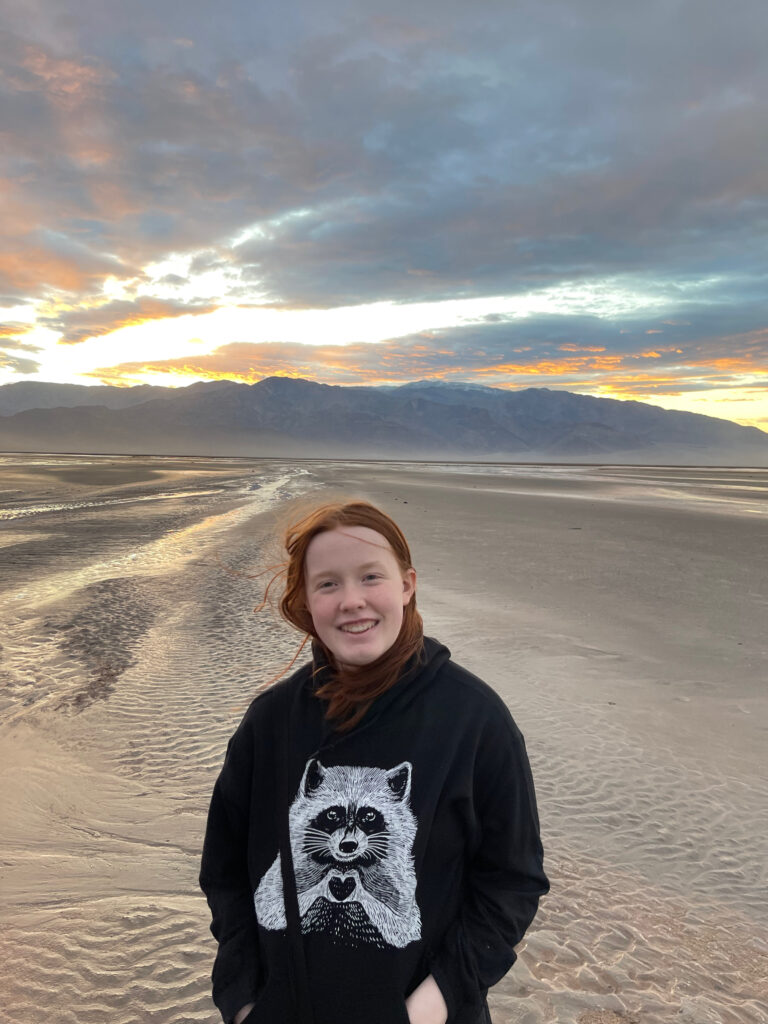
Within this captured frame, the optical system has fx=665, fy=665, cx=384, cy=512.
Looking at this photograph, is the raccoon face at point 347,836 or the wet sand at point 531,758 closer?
the raccoon face at point 347,836

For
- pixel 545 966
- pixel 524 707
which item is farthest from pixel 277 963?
pixel 524 707

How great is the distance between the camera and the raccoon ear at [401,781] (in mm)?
1431

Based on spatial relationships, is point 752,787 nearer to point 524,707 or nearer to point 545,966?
point 524,707

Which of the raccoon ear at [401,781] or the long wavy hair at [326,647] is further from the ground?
the long wavy hair at [326,647]

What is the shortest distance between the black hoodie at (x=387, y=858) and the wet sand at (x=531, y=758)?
1.21 meters

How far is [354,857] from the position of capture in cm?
143

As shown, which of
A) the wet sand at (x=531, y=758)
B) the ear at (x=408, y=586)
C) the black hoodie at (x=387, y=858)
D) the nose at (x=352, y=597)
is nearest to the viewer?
the black hoodie at (x=387, y=858)

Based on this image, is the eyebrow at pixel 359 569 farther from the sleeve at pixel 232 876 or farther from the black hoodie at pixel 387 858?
the sleeve at pixel 232 876

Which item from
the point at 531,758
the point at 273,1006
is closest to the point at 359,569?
the point at 273,1006

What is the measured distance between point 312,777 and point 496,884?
480mm

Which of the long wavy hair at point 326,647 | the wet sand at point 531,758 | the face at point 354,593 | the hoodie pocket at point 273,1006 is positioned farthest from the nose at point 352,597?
the wet sand at point 531,758

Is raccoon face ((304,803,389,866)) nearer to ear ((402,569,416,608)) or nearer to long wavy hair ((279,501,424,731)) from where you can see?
long wavy hair ((279,501,424,731))

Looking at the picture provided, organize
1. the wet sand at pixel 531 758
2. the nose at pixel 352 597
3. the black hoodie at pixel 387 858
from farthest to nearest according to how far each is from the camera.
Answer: the wet sand at pixel 531 758 < the nose at pixel 352 597 < the black hoodie at pixel 387 858

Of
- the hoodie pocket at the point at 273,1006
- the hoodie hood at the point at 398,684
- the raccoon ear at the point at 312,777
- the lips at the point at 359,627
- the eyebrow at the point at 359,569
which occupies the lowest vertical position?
the hoodie pocket at the point at 273,1006
